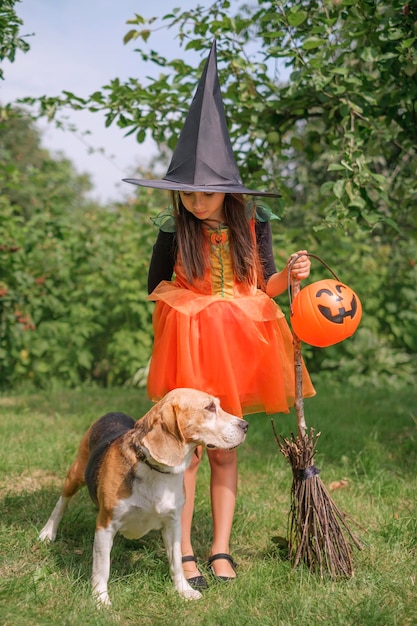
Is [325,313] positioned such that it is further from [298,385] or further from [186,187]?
[186,187]

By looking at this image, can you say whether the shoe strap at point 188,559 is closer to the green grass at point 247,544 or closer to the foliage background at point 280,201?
the green grass at point 247,544

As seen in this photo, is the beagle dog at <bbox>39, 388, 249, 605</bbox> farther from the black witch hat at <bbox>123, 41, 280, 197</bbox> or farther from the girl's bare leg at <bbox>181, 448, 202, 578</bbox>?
the black witch hat at <bbox>123, 41, 280, 197</bbox>

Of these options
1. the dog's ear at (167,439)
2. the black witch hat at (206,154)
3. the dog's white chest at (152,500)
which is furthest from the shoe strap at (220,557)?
the black witch hat at (206,154)

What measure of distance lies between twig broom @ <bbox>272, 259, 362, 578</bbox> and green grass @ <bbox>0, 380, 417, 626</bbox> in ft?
0.24

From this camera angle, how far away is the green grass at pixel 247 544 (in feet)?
8.73

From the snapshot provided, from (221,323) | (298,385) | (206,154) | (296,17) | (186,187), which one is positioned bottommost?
(298,385)

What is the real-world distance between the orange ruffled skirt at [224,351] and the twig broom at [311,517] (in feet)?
0.50

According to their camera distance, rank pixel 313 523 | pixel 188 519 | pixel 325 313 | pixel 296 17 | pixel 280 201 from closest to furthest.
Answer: pixel 325 313 → pixel 313 523 → pixel 188 519 → pixel 296 17 → pixel 280 201

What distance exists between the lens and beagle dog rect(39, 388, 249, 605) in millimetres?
2773

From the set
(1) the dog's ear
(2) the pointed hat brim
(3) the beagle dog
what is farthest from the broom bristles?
(2) the pointed hat brim

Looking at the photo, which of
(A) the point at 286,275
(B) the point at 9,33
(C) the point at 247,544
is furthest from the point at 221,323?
(B) the point at 9,33

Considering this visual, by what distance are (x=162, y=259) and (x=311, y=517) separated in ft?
4.62

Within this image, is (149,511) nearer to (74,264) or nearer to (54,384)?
(54,384)

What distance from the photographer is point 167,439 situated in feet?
9.07
